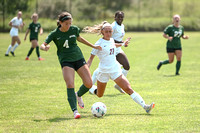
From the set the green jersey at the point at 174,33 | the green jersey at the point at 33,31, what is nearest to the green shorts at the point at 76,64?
the green jersey at the point at 174,33

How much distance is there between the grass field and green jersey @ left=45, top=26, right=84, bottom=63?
1172 millimetres

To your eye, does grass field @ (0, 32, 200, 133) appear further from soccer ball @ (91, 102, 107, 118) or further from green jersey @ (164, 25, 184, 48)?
green jersey @ (164, 25, 184, 48)

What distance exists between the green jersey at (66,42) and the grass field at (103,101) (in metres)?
1.17

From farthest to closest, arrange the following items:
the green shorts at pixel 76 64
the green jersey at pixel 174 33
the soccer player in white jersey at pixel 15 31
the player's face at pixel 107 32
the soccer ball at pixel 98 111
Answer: the soccer player in white jersey at pixel 15 31, the green jersey at pixel 174 33, the player's face at pixel 107 32, the green shorts at pixel 76 64, the soccer ball at pixel 98 111

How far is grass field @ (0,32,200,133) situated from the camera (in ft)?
21.6

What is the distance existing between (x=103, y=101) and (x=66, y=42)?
7.45 ft

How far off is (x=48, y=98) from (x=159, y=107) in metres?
2.91

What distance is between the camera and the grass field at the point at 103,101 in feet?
21.6

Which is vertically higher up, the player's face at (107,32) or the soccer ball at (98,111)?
the player's face at (107,32)

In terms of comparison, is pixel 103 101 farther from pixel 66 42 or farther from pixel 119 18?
pixel 119 18

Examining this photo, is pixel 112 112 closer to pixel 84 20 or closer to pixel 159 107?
pixel 159 107

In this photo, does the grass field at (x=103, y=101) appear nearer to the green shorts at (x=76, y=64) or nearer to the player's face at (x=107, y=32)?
the green shorts at (x=76, y=64)

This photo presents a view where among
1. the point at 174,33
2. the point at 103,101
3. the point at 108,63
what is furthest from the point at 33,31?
the point at 108,63

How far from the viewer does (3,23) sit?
129 ft
